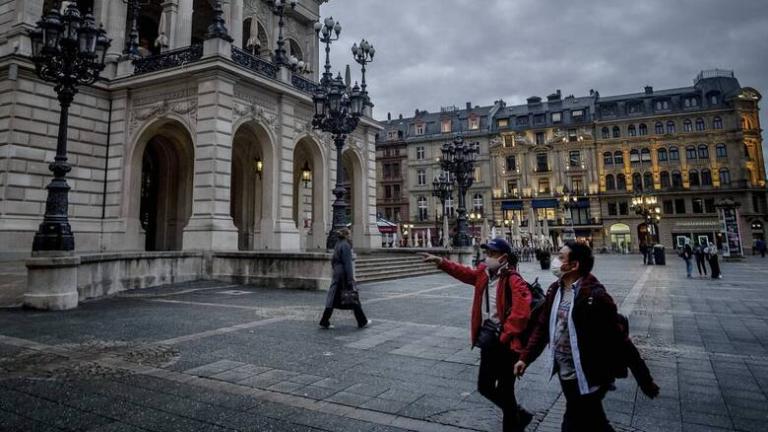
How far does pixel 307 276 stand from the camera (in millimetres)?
13453

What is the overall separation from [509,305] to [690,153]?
6246cm

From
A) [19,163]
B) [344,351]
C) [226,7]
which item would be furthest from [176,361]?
[226,7]

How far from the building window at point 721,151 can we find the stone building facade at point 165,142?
52.6 metres

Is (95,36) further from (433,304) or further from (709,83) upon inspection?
(709,83)

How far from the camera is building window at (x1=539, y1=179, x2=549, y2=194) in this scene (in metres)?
57.9

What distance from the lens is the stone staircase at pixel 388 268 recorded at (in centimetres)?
1605

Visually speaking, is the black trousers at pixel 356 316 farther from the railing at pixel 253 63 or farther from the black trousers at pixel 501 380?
the railing at pixel 253 63

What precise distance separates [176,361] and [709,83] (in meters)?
68.3

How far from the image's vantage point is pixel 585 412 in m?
2.84

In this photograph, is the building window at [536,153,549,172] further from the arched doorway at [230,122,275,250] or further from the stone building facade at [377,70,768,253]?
the arched doorway at [230,122,275,250]

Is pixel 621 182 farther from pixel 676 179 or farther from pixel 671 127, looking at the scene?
pixel 671 127

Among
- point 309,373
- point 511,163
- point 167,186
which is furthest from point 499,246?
point 511,163

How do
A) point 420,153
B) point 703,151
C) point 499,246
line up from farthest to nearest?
point 420,153, point 703,151, point 499,246

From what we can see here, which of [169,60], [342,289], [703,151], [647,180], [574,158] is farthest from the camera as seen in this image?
[574,158]
